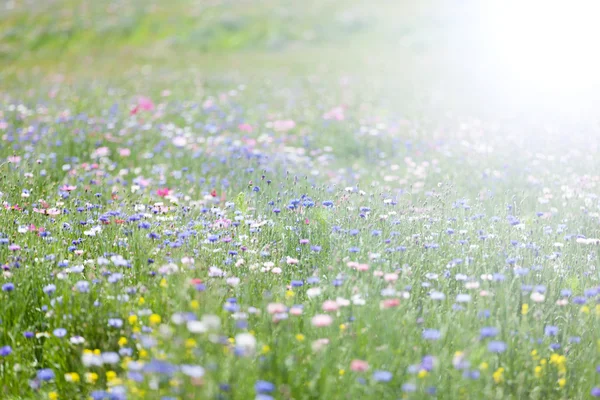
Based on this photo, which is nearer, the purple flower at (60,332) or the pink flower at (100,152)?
the purple flower at (60,332)

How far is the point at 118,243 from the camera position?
13.9 feet

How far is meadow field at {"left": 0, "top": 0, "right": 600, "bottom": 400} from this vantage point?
305cm

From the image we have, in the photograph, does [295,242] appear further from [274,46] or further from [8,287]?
[274,46]

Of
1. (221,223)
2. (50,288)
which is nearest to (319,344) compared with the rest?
(50,288)

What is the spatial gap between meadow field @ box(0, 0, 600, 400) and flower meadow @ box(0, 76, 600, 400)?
2cm

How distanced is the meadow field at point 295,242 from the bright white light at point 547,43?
228cm

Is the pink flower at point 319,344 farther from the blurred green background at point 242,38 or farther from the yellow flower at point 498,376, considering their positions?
the blurred green background at point 242,38

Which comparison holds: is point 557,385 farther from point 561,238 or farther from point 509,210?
point 509,210

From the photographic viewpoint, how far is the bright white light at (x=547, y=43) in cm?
1506

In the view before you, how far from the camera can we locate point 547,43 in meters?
17.6

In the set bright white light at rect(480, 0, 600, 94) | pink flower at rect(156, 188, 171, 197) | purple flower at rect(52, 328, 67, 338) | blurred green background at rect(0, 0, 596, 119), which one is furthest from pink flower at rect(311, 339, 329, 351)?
bright white light at rect(480, 0, 600, 94)

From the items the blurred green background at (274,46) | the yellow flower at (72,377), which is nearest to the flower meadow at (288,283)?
the yellow flower at (72,377)

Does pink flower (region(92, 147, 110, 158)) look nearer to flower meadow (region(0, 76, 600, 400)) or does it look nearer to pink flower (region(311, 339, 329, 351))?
flower meadow (region(0, 76, 600, 400))

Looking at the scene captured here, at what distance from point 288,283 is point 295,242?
1.74 feet
